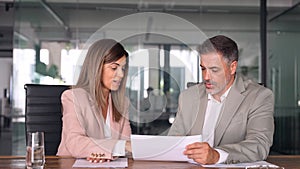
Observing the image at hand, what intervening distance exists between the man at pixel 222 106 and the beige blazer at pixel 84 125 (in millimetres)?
223

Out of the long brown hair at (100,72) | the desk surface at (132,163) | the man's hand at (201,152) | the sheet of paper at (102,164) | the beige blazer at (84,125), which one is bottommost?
the desk surface at (132,163)

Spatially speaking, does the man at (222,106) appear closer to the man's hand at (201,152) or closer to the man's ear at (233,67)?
the man's ear at (233,67)

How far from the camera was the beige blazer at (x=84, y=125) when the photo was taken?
1929 mm

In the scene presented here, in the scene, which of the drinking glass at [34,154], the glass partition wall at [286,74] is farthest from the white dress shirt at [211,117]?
the glass partition wall at [286,74]

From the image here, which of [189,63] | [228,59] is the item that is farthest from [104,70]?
[228,59]

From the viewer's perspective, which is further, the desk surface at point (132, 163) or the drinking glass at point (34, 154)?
the desk surface at point (132, 163)

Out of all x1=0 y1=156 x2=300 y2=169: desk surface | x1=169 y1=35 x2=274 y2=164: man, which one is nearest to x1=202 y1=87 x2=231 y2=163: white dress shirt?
x1=169 y1=35 x2=274 y2=164: man

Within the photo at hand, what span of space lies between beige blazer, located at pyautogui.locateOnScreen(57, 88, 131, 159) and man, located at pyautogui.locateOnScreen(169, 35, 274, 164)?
0.22 meters

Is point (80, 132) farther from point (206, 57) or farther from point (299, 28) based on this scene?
point (299, 28)

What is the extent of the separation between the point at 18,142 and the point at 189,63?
362cm

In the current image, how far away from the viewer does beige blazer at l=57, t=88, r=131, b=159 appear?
1.93 metres

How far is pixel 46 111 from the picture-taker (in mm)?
2408

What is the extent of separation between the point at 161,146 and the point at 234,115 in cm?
44

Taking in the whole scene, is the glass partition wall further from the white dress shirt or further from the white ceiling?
the white dress shirt
